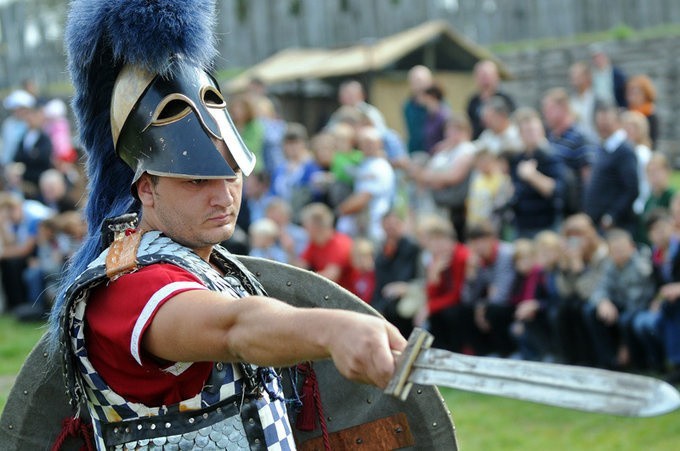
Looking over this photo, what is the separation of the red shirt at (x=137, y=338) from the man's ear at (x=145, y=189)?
307mm

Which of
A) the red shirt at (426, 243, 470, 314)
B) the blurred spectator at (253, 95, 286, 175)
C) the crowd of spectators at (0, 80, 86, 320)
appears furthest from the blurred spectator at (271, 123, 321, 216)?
the red shirt at (426, 243, 470, 314)

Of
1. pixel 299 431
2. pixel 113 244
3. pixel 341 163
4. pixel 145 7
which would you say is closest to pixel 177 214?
pixel 113 244

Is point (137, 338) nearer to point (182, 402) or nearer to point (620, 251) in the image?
Result: point (182, 402)

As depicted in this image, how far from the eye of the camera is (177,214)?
316 cm

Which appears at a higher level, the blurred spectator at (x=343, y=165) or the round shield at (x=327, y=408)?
the round shield at (x=327, y=408)

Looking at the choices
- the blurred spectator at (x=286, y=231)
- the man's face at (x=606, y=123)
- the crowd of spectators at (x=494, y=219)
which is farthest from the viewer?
the blurred spectator at (x=286, y=231)

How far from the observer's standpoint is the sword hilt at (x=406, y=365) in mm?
2332

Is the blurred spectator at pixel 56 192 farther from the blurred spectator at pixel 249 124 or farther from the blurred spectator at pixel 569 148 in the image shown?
the blurred spectator at pixel 569 148

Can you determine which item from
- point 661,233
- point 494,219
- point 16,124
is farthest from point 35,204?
point 661,233

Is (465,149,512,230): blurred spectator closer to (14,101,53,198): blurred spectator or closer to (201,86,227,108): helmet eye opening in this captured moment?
(201,86,227,108): helmet eye opening

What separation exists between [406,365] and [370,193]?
7.61 m

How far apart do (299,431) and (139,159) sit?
102 centimetres

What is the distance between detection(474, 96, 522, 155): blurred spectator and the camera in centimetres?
938

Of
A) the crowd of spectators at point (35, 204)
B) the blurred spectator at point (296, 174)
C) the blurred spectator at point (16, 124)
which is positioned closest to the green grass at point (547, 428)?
the blurred spectator at point (296, 174)
